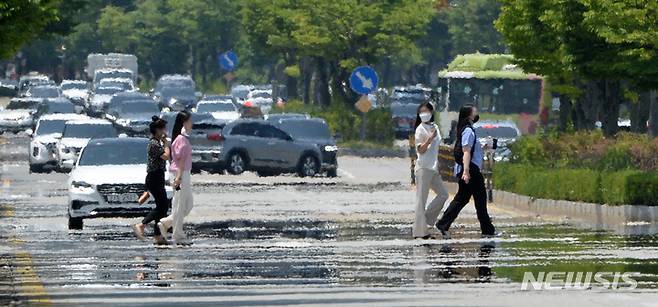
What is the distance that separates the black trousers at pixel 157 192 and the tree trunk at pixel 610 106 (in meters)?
20.1

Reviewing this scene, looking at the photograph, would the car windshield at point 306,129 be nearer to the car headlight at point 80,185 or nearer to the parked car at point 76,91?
the car headlight at point 80,185

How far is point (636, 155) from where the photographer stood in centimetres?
3525

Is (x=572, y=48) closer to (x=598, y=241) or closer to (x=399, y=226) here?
(x=399, y=226)

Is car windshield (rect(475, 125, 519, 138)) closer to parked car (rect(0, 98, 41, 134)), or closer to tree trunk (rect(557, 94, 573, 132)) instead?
tree trunk (rect(557, 94, 573, 132))

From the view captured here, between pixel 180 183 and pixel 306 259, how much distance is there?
13.2 ft

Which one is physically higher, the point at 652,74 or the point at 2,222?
the point at 652,74

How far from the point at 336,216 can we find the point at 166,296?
50.0 ft

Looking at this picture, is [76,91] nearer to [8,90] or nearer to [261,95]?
[261,95]

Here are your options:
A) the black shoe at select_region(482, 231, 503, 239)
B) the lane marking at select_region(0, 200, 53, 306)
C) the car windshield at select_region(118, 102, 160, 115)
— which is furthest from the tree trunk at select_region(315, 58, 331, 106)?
the black shoe at select_region(482, 231, 503, 239)

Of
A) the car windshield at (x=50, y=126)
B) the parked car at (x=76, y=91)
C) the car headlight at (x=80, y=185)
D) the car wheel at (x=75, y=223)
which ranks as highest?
the car headlight at (x=80, y=185)

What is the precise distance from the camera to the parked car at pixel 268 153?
175ft

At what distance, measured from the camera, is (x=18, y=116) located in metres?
87.8

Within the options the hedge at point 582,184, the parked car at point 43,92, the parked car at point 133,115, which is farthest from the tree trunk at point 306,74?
the hedge at point 582,184

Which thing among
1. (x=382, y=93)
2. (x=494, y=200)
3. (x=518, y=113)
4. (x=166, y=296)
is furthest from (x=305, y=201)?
(x=382, y=93)
